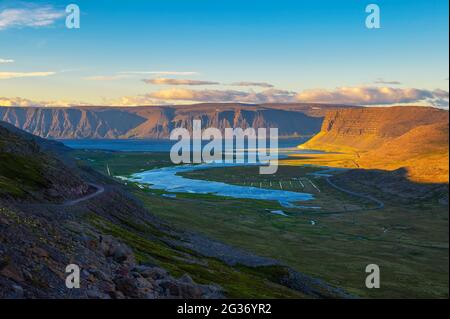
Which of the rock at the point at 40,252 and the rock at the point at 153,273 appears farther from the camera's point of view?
the rock at the point at 153,273

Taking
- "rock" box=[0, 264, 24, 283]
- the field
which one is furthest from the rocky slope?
the field

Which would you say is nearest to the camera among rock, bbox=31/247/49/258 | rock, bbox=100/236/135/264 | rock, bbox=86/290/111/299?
rock, bbox=86/290/111/299

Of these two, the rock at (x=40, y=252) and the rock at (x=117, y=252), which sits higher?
the rock at (x=40, y=252)

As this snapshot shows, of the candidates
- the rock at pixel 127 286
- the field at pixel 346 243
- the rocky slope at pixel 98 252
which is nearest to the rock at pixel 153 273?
the rocky slope at pixel 98 252

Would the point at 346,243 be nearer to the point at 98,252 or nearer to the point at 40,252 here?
the point at 98,252

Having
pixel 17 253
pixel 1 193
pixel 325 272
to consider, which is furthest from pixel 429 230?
pixel 17 253

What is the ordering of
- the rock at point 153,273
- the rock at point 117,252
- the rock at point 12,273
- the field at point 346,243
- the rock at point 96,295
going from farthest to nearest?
the field at point 346,243
the rock at point 117,252
the rock at point 153,273
the rock at point 96,295
the rock at point 12,273

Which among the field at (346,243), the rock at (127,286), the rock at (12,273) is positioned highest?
the rock at (12,273)

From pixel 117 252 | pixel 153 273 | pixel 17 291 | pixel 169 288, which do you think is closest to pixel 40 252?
pixel 17 291

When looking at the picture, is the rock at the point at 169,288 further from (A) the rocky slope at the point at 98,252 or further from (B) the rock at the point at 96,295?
(B) the rock at the point at 96,295

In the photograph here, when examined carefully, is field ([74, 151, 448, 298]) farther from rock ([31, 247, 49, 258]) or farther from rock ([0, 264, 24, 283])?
rock ([0, 264, 24, 283])
